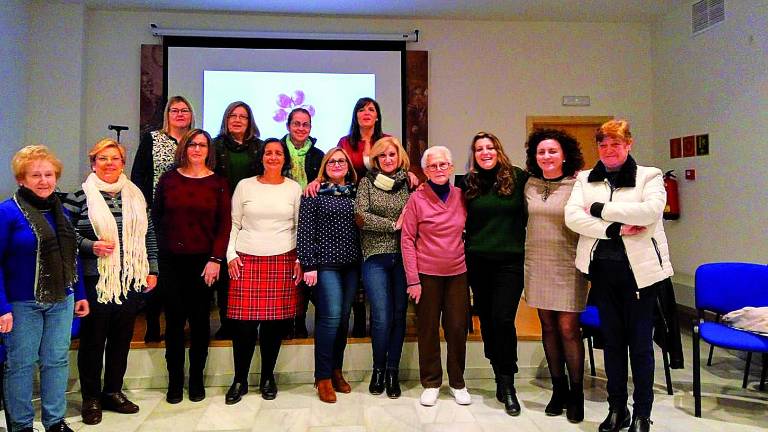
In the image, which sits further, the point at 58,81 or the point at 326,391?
the point at 58,81

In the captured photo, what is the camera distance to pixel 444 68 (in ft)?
17.3

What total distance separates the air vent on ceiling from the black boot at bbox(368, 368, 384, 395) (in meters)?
4.56

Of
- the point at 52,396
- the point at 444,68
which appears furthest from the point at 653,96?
the point at 52,396

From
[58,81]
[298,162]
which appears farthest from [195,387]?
[58,81]

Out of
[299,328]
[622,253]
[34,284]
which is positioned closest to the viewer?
[34,284]

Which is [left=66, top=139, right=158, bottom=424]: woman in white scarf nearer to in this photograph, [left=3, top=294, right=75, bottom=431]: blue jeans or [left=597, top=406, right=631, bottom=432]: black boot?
[left=3, top=294, right=75, bottom=431]: blue jeans

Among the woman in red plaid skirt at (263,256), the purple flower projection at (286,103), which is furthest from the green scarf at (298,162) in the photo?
the purple flower projection at (286,103)

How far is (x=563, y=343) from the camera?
2324mm

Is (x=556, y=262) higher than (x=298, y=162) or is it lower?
lower

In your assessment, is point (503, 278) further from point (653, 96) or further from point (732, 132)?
point (653, 96)

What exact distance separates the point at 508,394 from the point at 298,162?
185 centimetres

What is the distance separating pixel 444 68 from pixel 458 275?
343 centimetres

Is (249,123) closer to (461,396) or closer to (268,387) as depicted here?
(268,387)

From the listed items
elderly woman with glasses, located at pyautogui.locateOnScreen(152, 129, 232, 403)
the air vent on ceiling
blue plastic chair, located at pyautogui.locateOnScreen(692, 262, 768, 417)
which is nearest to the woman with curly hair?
blue plastic chair, located at pyautogui.locateOnScreen(692, 262, 768, 417)
